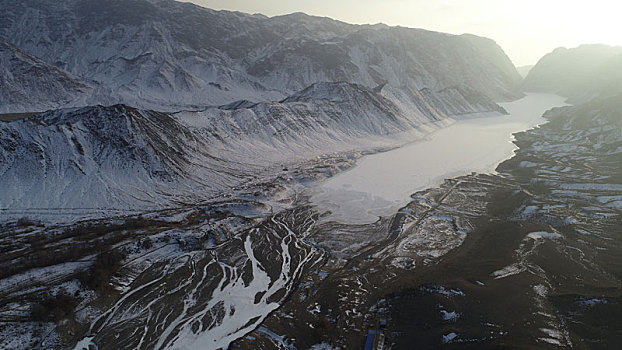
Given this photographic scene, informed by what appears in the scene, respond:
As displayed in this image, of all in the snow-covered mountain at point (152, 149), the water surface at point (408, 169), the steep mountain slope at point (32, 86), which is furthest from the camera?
the steep mountain slope at point (32, 86)

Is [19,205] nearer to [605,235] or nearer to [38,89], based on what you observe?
[605,235]

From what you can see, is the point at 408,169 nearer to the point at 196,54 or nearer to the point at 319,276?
the point at 319,276

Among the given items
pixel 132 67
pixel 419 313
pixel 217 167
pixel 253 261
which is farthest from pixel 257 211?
pixel 132 67

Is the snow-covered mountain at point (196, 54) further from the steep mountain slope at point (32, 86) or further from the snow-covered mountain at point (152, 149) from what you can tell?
the snow-covered mountain at point (152, 149)

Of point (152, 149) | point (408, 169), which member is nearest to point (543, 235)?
point (408, 169)

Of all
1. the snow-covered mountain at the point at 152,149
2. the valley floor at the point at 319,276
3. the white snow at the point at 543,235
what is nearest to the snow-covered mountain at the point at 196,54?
the snow-covered mountain at the point at 152,149

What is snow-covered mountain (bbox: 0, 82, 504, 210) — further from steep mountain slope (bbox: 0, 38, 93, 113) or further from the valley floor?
steep mountain slope (bbox: 0, 38, 93, 113)
